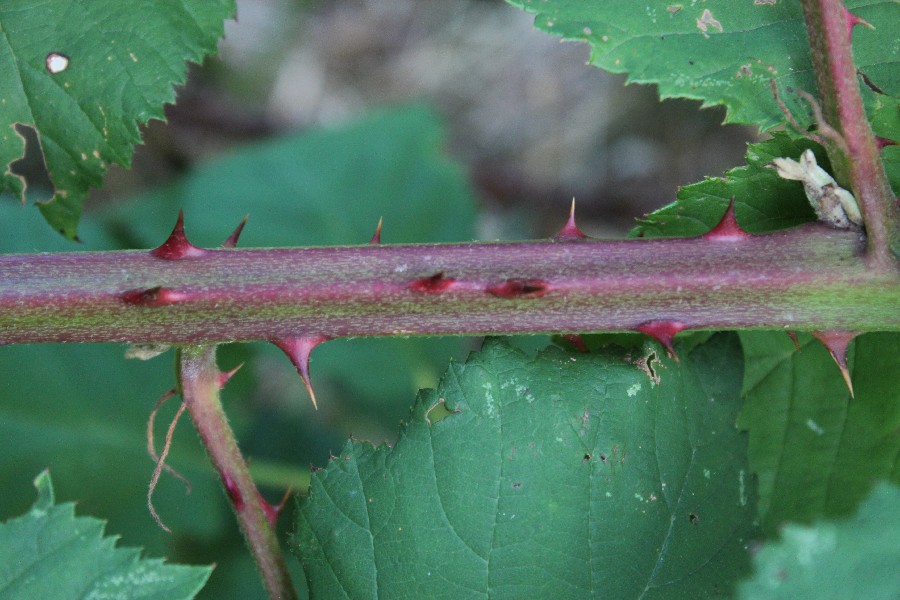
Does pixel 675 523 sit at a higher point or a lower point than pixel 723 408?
lower

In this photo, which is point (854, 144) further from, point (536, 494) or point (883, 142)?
point (536, 494)

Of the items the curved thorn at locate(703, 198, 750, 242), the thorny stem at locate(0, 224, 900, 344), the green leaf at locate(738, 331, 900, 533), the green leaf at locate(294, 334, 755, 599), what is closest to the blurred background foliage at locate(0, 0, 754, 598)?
the thorny stem at locate(0, 224, 900, 344)

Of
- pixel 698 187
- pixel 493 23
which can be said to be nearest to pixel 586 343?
pixel 698 187

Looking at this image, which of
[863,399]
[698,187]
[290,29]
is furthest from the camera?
[290,29]

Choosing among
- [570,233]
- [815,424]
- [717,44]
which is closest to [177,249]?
[570,233]

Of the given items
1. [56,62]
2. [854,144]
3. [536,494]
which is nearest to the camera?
[854,144]

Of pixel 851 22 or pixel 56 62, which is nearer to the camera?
pixel 851 22

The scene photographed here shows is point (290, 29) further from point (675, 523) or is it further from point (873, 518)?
point (873, 518)

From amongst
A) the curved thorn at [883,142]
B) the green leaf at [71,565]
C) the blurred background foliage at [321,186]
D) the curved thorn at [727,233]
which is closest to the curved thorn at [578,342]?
the curved thorn at [727,233]
